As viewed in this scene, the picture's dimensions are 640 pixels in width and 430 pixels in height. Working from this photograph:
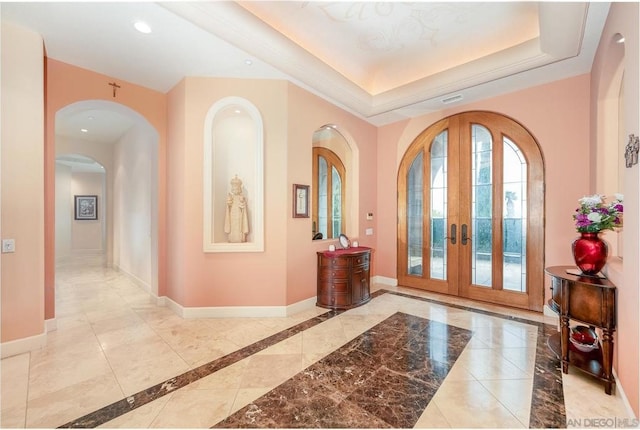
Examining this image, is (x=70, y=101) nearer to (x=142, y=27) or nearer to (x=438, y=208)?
(x=142, y=27)

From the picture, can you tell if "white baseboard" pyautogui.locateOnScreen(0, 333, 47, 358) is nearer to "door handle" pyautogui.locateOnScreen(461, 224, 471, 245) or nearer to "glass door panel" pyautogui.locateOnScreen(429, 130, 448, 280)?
"glass door panel" pyautogui.locateOnScreen(429, 130, 448, 280)

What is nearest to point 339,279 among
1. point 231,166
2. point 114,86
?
point 231,166

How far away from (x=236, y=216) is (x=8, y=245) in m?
2.23

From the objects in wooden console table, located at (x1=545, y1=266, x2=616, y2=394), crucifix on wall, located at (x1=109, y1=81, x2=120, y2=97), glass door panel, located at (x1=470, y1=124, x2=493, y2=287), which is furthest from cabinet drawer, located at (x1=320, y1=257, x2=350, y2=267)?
crucifix on wall, located at (x1=109, y1=81, x2=120, y2=97)

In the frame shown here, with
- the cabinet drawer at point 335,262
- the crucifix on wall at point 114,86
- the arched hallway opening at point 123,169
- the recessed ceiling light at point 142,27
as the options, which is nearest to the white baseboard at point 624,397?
the cabinet drawer at point 335,262

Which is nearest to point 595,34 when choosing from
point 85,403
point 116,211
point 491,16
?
point 491,16

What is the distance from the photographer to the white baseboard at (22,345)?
2564 mm

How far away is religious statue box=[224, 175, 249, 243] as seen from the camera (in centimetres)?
380

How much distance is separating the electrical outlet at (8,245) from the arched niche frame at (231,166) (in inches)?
69.1

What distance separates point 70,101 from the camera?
10.8 ft

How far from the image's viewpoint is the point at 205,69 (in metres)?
3.38

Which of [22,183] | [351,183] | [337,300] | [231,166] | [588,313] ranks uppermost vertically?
[231,166]

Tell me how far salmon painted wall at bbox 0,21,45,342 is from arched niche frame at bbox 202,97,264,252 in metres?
1.61

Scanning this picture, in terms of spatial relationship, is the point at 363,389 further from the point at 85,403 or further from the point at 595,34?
the point at 595,34
